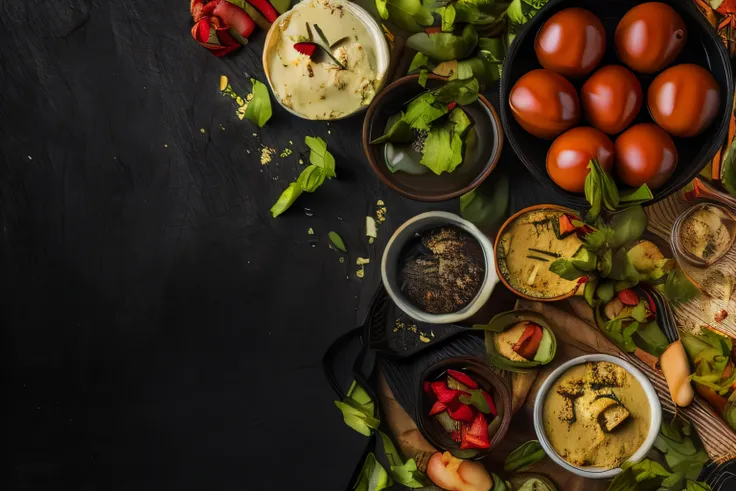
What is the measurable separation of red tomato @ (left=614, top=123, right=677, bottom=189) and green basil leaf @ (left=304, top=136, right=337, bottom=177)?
437mm

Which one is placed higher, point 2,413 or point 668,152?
point 668,152

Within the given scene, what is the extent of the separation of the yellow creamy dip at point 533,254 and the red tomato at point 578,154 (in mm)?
102

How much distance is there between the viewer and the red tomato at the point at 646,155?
0.92 m

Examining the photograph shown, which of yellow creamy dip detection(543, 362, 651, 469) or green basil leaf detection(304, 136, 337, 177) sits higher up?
green basil leaf detection(304, 136, 337, 177)

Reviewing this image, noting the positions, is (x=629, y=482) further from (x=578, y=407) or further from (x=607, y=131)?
(x=607, y=131)

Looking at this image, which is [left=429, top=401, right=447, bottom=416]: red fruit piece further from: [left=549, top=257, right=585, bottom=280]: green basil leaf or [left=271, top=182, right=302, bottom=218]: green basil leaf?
[left=271, top=182, right=302, bottom=218]: green basil leaf

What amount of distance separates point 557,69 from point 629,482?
23.1 inches

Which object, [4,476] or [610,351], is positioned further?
[4,476]

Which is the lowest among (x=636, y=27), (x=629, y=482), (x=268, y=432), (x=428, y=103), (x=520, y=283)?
(x=268, y=432)

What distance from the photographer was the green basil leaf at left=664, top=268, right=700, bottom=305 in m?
1.02

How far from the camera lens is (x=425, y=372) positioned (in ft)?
3.41

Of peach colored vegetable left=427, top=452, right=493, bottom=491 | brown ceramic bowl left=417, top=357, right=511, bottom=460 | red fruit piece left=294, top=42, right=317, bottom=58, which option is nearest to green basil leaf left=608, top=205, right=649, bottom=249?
brown ceramic bowl left=417, top=357, right=511, bottom=460

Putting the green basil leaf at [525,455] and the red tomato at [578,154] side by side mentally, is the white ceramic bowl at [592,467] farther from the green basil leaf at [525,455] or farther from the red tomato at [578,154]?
the red tomato at [578,154]

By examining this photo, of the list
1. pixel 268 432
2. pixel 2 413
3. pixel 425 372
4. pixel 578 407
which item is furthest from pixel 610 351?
pixel 2 413
